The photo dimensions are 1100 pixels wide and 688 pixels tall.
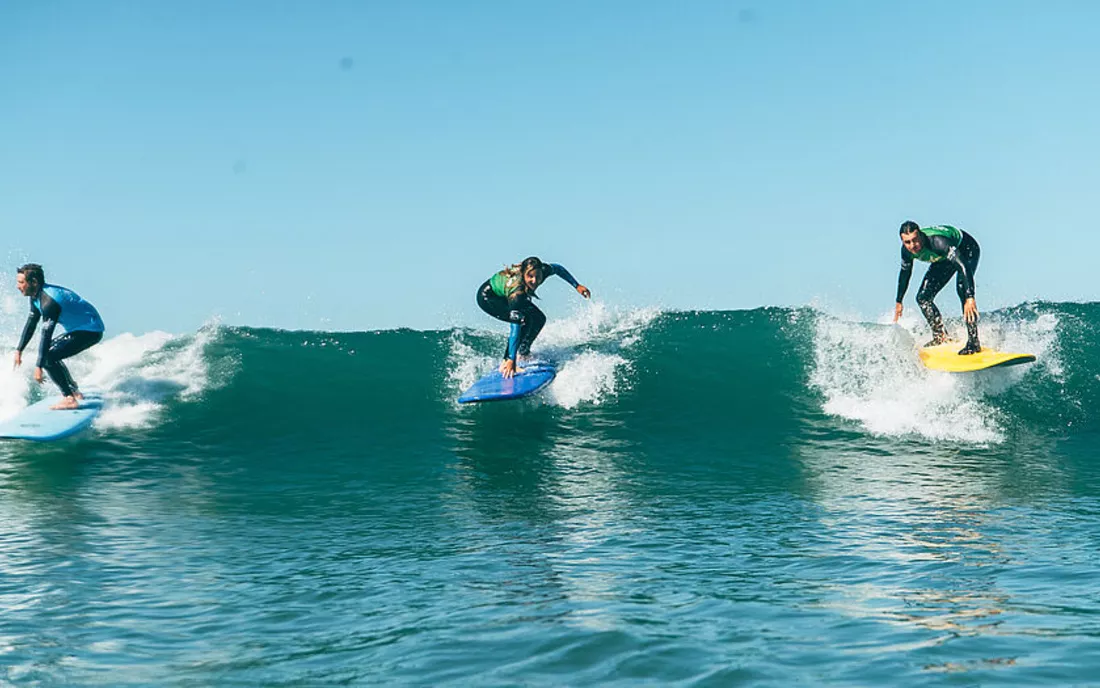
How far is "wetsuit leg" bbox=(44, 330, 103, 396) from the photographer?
1152 cm

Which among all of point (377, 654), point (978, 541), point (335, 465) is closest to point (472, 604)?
point (377, 654)

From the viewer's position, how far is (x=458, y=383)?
1466cm

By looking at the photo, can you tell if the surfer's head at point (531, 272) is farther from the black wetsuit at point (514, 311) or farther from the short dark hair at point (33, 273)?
the short dark hair at point (33, 273)

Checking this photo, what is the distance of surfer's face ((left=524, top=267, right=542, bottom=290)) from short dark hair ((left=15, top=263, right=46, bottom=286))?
5.53 meters

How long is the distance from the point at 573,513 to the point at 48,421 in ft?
22.9

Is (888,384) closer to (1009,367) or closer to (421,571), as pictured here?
(1009,367)

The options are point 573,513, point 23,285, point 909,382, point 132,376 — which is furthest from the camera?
point 132,376

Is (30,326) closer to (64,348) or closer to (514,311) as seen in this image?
(64,348)

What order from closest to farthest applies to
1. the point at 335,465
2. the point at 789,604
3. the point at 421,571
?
1. the point at 789,604
2. the point at 421,571
3. the point at 335,465

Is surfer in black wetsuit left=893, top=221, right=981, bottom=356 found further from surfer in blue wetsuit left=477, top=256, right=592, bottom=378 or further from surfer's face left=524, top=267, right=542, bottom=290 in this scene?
surfer's face left=524, top=267, right=542, bottom=290

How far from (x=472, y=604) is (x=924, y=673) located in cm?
234

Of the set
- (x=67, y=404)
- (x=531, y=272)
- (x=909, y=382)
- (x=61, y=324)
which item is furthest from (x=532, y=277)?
(x=67, y=404)

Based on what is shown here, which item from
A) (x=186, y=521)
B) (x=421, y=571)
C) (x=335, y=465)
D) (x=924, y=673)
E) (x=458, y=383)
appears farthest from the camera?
(x=458, y=383)

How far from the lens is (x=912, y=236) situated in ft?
38.1
